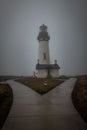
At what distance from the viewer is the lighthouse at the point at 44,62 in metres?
43.3

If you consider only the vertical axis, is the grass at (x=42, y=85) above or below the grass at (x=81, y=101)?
below

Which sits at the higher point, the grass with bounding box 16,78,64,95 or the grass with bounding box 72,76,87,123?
the grass with bounding box 72,76,87,123

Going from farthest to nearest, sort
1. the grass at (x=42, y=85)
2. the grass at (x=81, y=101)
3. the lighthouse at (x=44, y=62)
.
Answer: the lighthouse at (x=44, y=62) < the grass at (x=42, y=85) < the grass at (x=81, y=101)

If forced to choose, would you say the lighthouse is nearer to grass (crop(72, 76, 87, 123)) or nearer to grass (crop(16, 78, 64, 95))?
grass (crop(16, 78, 64, 95))

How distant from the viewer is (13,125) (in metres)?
6.64

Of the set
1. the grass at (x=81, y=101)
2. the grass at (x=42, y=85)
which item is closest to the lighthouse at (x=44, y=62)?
the grass at (x=42, y=85)

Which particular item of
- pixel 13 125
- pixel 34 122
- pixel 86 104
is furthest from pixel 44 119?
pixel 86 104

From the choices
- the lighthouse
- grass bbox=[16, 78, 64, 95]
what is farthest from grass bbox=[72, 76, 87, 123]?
the lighthouse

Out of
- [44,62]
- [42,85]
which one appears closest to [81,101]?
[42,85]

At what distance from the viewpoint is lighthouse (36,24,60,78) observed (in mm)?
43266

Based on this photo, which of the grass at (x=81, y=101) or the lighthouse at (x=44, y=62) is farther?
the lighthouse at (x=44, y=62)

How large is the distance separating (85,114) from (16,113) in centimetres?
253

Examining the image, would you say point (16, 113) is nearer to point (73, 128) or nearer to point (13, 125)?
point (13, 125)

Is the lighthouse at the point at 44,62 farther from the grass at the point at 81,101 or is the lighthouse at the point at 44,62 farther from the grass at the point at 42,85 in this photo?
the grass at the point at 81,101
